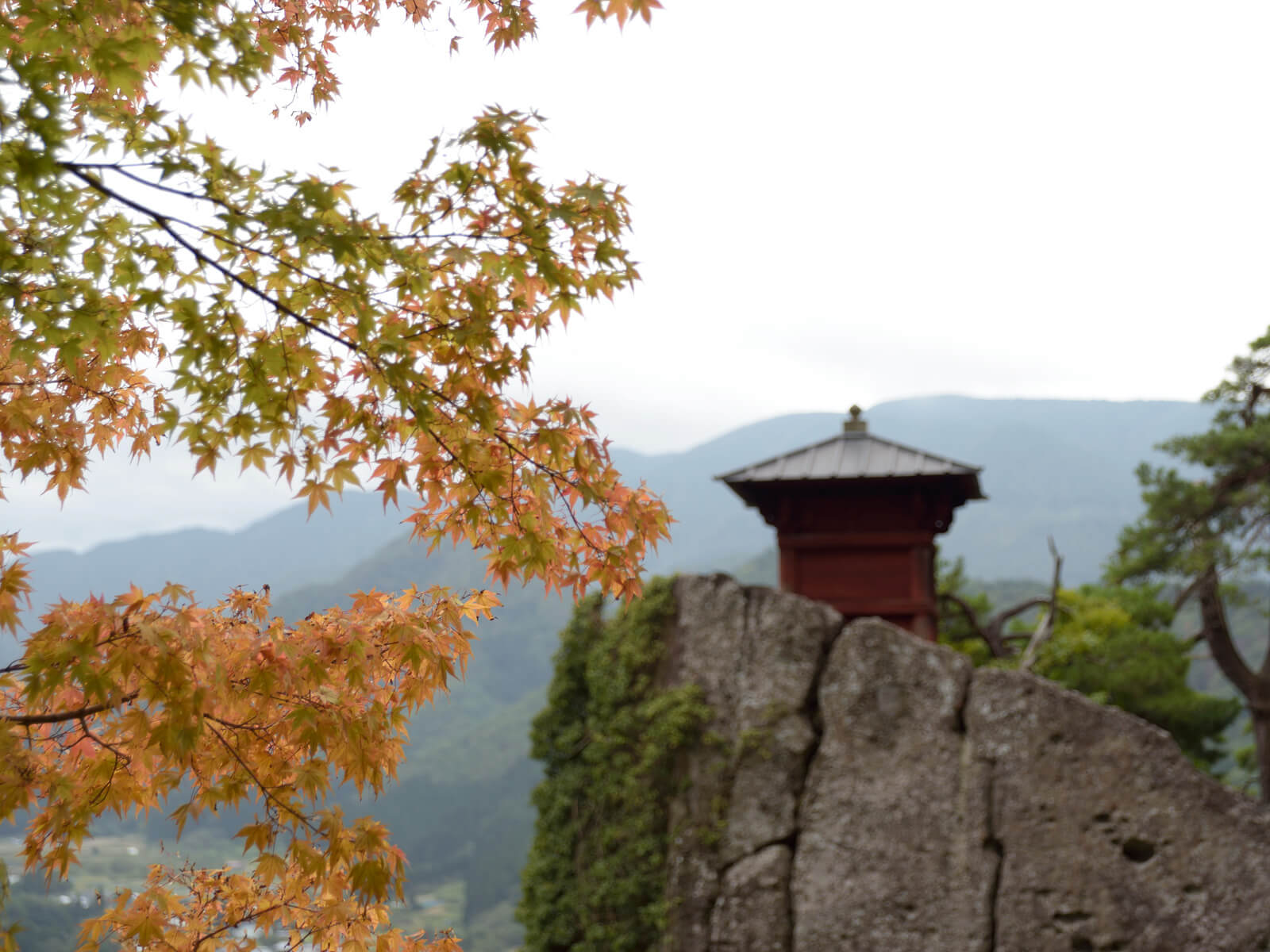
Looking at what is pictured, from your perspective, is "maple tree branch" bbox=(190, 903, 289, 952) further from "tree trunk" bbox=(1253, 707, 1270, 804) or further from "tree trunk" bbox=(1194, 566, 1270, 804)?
"tree trunk" bbox=(1253, 707, 1270, 804)

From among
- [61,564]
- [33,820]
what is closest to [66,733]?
[33,820]

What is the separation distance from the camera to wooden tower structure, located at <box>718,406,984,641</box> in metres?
10.8

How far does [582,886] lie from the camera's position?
9.84 m

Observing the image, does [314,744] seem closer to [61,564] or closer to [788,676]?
[788,676]

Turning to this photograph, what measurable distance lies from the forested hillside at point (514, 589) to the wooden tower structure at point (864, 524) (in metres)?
15.3

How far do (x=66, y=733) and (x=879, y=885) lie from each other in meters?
7.67

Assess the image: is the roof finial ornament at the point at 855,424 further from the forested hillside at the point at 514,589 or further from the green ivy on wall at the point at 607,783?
Result: the forested hillside at the point at 514,589

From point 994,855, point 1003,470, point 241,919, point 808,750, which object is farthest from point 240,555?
point 241,919

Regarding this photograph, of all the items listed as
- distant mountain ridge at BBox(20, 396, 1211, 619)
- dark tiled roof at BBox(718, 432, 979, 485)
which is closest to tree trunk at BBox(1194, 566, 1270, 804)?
dark tiled roof at BBox(718, 432, 979, 485)

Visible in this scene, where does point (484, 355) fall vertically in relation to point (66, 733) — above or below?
above

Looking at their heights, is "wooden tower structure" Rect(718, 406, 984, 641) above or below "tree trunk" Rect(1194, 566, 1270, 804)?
above

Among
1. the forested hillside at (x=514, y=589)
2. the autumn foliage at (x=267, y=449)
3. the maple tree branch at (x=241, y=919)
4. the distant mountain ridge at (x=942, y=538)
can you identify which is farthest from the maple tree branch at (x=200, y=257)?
the distant mountain ridge at (x=942, y=538)

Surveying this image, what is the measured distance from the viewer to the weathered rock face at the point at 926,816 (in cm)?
860

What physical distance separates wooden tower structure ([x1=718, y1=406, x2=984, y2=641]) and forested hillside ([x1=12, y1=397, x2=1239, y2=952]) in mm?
15273
